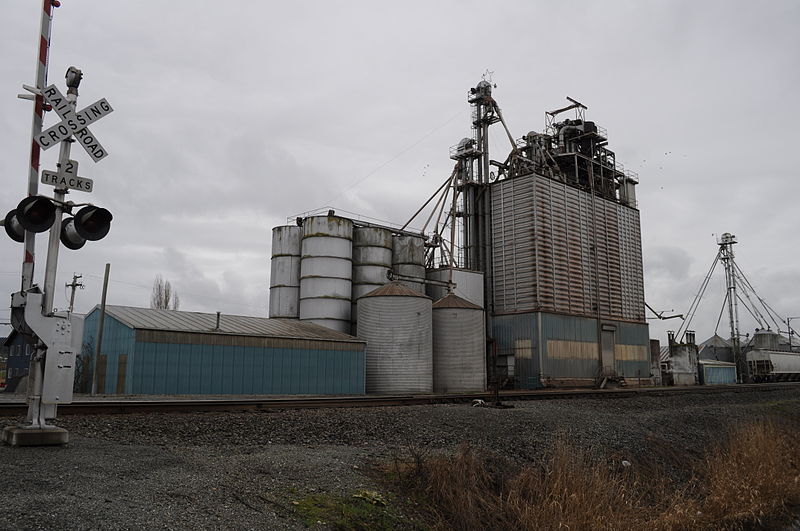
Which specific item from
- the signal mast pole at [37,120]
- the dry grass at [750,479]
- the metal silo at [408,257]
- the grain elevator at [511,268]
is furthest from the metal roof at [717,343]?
the signal mast pole at [37,120]

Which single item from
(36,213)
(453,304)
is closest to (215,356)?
(453,304)

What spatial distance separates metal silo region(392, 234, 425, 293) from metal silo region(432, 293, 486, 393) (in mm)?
5807

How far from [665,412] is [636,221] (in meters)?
32.3

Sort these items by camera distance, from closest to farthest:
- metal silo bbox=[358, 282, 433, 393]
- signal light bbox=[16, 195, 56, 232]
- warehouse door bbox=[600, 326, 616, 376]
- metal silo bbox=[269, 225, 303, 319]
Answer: signal light bbox=[16, 195, 56, 232] → metal silo bbox=[358, 282, 433, 393] → metal silo bbox=[269, 225, 303, 319] → warehouse door bbox=[600, 326, 616, 376]

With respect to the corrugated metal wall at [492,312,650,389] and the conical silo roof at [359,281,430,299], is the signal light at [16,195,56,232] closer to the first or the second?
the conical silo roof at [359,281,430,299]

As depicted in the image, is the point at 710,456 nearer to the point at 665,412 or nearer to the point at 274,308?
the point at 665,412

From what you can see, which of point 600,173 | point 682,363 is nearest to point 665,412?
point 600,173

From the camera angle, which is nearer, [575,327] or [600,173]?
[575,327]

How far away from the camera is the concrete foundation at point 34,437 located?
8258 millimetres

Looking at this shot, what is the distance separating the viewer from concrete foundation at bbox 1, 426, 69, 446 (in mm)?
8258

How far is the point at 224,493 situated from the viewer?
700 centimetres

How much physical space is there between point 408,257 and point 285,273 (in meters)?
8.30

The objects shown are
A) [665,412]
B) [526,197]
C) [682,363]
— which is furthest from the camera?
[682,363]

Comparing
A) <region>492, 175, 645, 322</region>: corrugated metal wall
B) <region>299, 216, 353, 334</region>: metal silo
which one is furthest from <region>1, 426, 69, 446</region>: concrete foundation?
<region>492, 175, 645, 322</region>: corrugated metal wall
